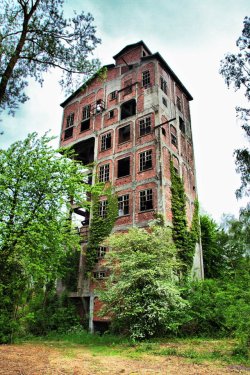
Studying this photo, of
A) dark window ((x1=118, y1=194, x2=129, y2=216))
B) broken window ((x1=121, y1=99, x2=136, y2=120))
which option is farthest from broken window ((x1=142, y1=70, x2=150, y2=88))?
dark window ((x1=118, y1=194, x2=129, y2=216))

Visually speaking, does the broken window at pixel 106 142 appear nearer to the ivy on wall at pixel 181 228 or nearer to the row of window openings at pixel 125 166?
the row of window openings at pixel 125 166

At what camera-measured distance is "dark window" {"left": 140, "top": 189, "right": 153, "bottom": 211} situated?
19891 mm

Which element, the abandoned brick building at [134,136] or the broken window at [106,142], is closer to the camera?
the abandoned brick building at [134,136]

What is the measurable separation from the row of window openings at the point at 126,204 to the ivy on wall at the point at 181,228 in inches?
63.8

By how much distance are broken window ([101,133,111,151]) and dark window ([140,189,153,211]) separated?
626 centimetres

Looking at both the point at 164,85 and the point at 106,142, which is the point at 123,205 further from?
the point at 164,85

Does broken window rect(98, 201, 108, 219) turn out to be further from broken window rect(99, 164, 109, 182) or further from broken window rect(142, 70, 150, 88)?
broken window rect(142, 70, 150, 88)

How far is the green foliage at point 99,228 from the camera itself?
20.4 m

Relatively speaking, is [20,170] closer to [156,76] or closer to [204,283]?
[204,283]

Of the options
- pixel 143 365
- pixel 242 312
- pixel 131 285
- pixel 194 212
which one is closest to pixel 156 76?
pixel 194 212

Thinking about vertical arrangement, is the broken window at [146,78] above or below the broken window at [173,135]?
above

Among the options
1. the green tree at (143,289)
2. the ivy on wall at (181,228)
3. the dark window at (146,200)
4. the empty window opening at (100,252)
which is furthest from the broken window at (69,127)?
the green tree at (143,289)

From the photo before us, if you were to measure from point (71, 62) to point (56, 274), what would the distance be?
10778 millimetres

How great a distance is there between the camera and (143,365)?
8.26 m
